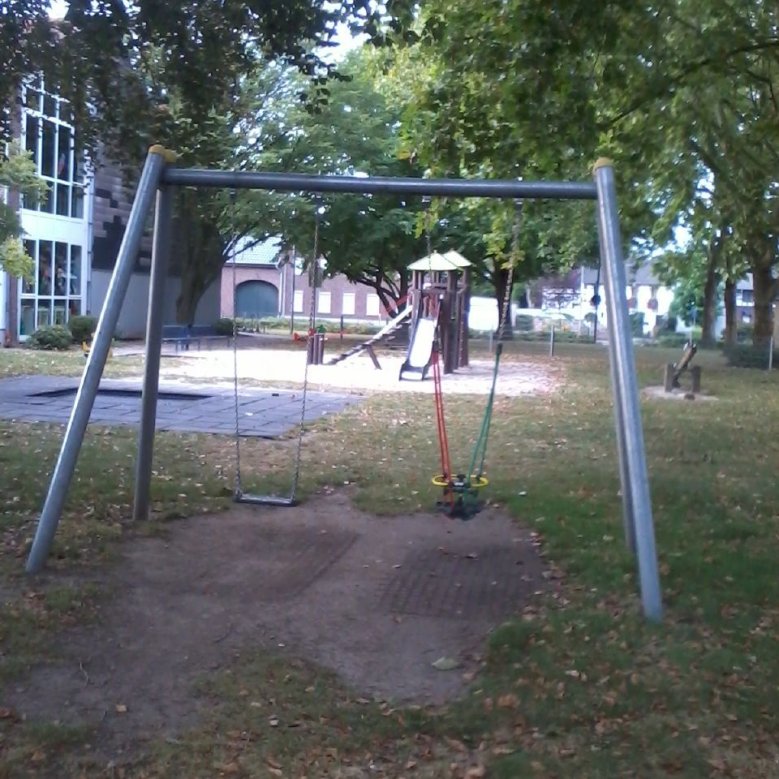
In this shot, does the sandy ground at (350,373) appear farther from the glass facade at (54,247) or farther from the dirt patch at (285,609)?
the dirt patch at (285,609)

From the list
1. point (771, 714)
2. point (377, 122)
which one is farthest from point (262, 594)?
point (377, 122)

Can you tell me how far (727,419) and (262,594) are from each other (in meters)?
10.8

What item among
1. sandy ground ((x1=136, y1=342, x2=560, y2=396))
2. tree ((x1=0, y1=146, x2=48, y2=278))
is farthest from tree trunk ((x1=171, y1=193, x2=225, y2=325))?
tree ((x1=0, y1=146, x2=48, y2=278))

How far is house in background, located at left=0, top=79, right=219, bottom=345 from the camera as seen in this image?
28750 mm

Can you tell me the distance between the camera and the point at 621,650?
18.3ft

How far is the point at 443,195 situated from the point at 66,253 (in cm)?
2704

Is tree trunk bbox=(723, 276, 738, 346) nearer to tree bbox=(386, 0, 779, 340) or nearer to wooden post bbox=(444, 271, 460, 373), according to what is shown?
wooden post bbox=(444, 271, 460, 373)

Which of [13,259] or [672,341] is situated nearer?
[13,259]

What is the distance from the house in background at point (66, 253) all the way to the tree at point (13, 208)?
7.82ft

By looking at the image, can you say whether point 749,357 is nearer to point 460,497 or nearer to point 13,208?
point 13,208

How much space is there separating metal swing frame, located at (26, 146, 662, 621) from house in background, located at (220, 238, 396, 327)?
32.7 metres

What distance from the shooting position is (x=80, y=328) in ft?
98.3

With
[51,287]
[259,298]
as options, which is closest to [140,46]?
[51,287]

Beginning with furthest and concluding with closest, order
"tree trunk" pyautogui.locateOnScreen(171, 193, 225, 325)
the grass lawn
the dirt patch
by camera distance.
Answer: "tree trunk" pyautogui.locateOnScreen(171, 193, 225, 325) → the dirt patch → the grass lawn
